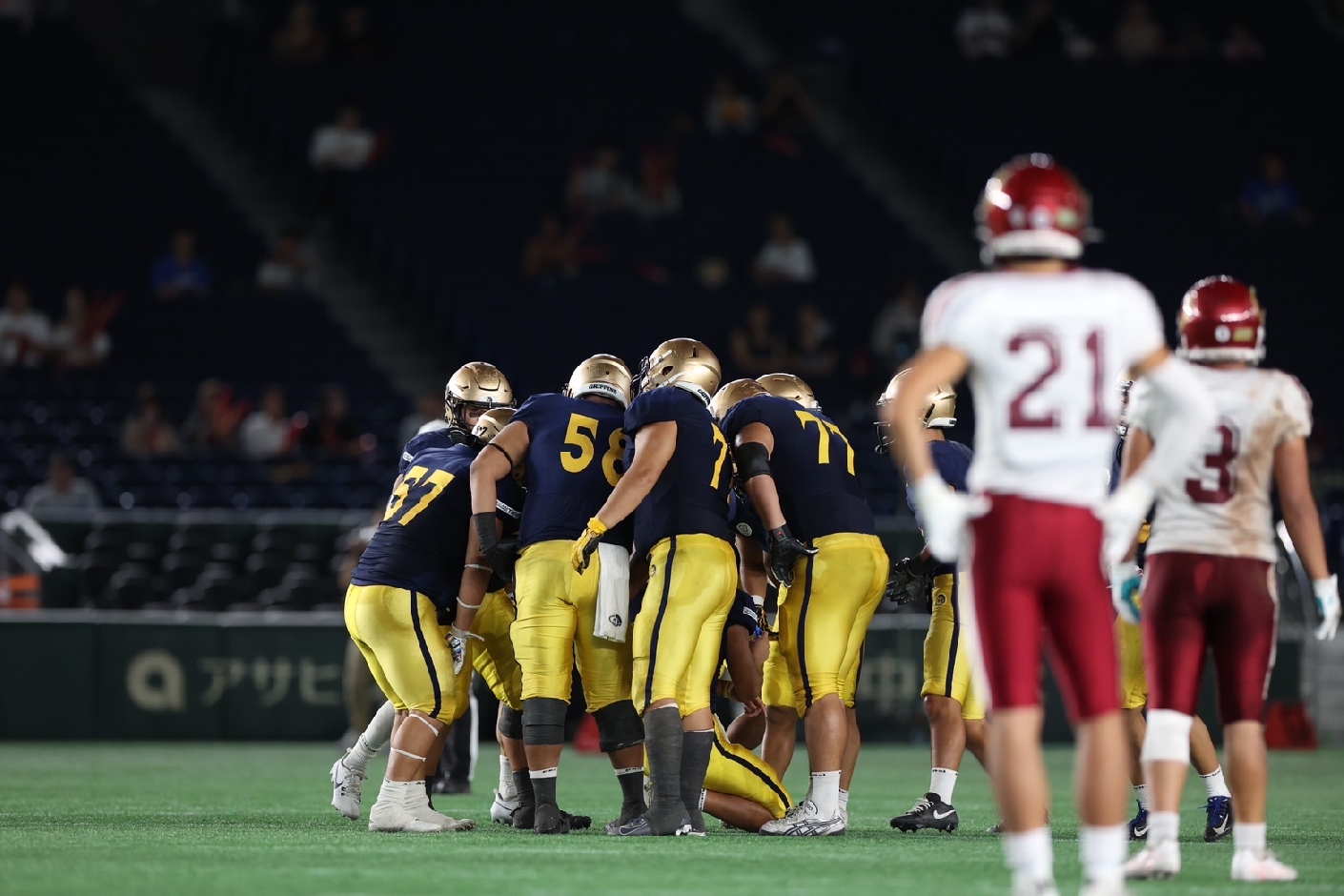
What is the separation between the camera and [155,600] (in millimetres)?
16766

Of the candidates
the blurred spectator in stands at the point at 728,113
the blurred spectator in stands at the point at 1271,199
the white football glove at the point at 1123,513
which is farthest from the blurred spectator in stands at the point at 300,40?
the white football glove at the point at 1123,513

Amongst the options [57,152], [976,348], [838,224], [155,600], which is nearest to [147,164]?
[57,152]

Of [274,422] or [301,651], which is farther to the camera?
[274,422]

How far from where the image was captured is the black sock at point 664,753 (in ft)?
25.7

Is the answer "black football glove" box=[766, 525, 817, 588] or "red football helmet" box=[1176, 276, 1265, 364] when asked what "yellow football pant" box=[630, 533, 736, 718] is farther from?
"red football helmet" box=[1176, 276, 1265, 364]

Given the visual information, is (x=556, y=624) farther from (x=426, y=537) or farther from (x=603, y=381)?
(x=603, y=381)

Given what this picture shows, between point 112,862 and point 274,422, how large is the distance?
11.2 metres

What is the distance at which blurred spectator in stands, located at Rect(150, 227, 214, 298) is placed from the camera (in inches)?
758

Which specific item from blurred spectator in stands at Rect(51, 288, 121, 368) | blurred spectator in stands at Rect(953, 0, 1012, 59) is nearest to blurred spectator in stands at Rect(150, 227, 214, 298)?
blurred spectator in stands at Rect(51, 288, 121, 368)

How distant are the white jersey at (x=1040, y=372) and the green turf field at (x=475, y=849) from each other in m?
1.39

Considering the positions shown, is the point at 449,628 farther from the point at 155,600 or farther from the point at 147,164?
the point at 147,164

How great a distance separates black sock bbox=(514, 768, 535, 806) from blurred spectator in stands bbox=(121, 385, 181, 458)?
9578 millimetres

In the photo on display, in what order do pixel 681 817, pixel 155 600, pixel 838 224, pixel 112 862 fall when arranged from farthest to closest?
pixel 838 224, pixel 155 600, pixel 681 817, pixel 112 862

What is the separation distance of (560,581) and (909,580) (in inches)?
64.8
